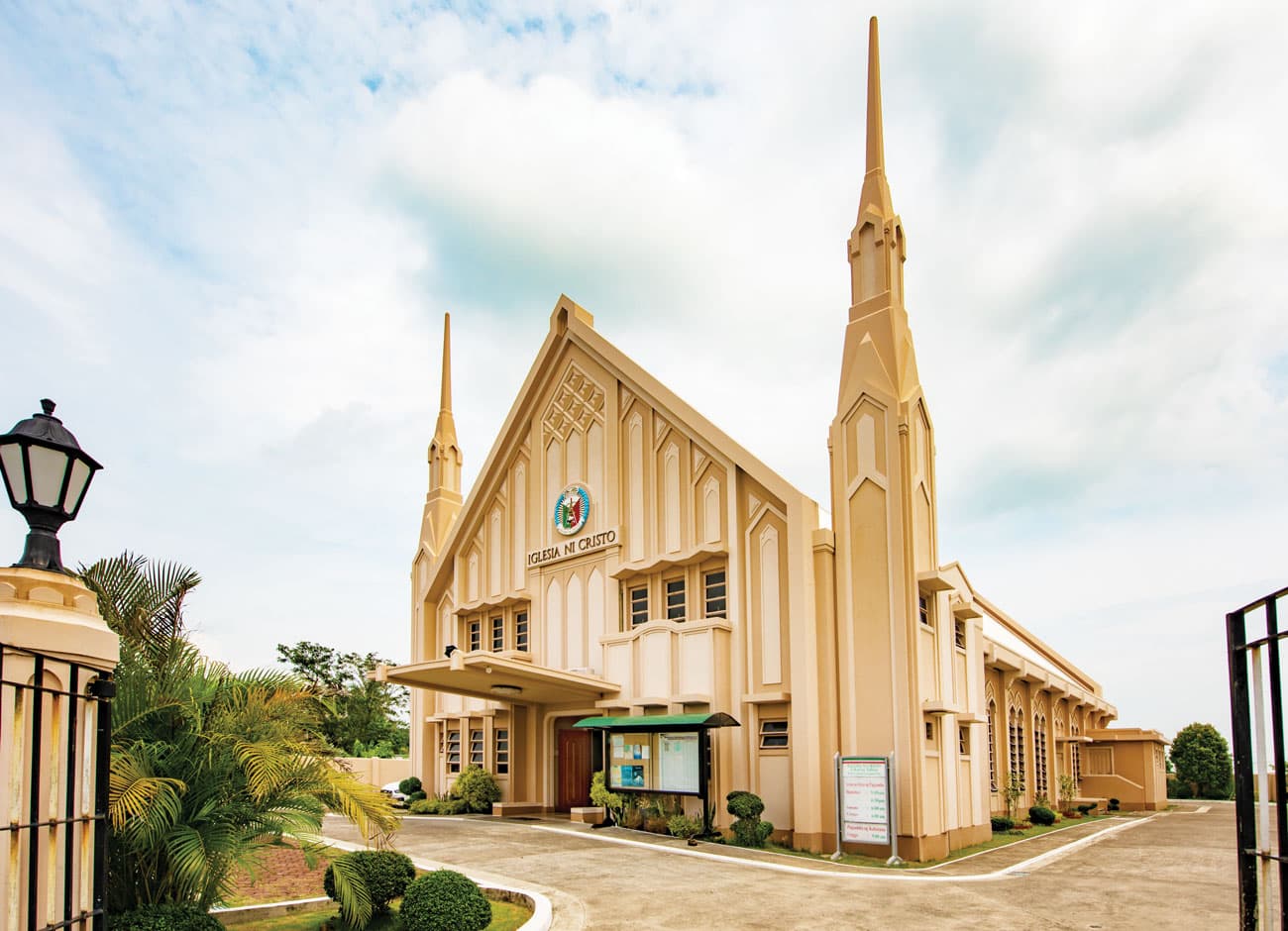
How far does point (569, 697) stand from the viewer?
27078 mm

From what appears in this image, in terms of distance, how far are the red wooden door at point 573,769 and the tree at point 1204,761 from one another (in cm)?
3762

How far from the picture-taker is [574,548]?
1113 inches

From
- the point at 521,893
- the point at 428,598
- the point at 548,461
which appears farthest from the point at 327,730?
the point at 521,893

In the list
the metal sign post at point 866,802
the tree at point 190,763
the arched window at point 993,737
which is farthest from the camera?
the arched window at point 993,737

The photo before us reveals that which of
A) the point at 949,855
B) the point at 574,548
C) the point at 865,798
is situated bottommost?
the point at 949,855

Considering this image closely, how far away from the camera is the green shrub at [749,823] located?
2072cm

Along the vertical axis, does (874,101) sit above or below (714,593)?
above

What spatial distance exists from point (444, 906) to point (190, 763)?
328cm

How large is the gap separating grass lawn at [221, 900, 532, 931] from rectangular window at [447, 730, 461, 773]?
19217 millimetres

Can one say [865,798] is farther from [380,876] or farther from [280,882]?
[280,882]

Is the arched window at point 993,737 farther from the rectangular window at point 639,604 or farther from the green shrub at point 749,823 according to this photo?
the rectangular window at point 639,604

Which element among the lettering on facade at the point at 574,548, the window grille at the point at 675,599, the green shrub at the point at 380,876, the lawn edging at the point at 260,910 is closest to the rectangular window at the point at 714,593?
the window grille at the point at 675,599

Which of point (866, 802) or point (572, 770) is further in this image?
point (572, 770)

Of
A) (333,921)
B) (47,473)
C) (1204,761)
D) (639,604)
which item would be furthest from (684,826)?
(1204,761)
